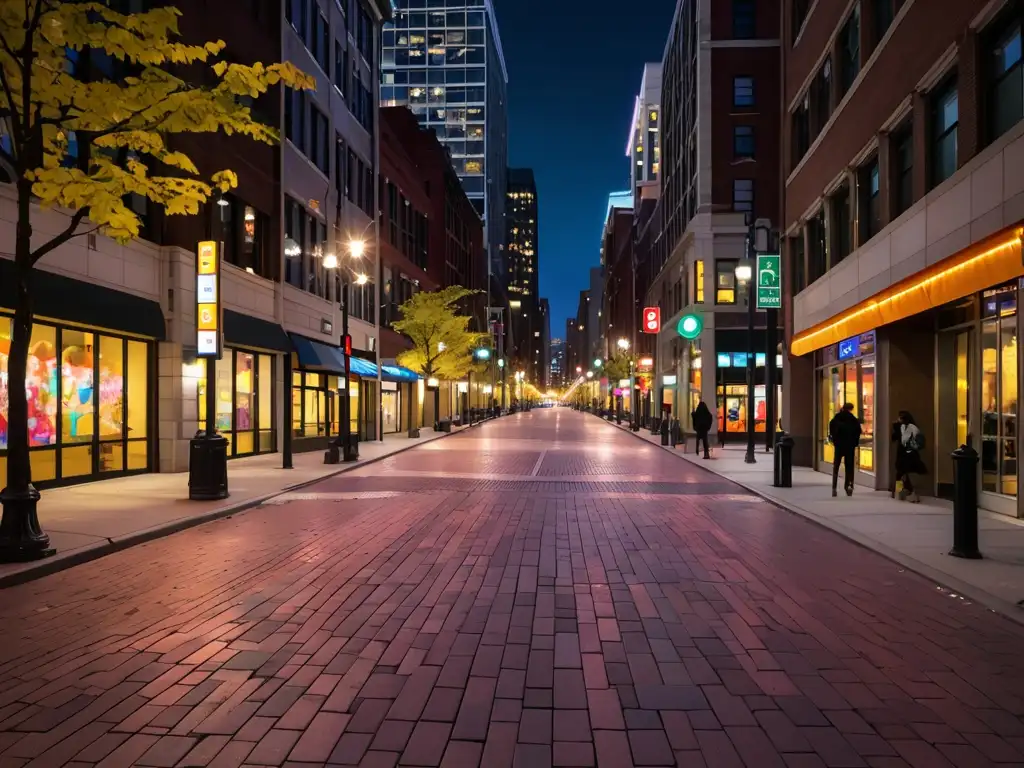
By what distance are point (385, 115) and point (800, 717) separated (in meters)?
67.7

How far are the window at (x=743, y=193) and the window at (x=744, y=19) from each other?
7.58 metres

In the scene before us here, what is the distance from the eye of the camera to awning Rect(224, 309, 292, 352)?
24.2 meters

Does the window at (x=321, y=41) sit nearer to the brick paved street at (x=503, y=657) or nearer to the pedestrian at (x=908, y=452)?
the brick paved street at (x=503, y=657)

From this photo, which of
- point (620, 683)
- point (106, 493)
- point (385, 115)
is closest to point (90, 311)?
point (106, 493)

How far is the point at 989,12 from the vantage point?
1238 centimetres

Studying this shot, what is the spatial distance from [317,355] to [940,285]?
932 inches

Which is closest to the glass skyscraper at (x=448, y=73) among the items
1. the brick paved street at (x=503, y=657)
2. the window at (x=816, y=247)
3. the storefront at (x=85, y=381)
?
A: the window at (x=816, y=247)

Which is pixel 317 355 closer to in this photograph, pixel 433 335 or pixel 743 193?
pixel 433 335

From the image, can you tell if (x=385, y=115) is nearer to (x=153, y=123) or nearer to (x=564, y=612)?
(x=153, y=123)

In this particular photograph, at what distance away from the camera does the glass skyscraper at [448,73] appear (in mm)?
136125

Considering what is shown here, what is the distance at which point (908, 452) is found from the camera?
1494 centimetres

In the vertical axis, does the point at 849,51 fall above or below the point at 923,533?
above

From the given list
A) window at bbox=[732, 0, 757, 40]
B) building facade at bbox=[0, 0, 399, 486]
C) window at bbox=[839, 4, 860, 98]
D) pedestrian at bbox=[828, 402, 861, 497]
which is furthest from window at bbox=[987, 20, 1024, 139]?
window at bbox=[732, 0, 757, 40]

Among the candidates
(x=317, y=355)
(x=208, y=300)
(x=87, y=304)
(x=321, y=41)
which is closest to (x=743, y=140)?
(x=321, y=41)
